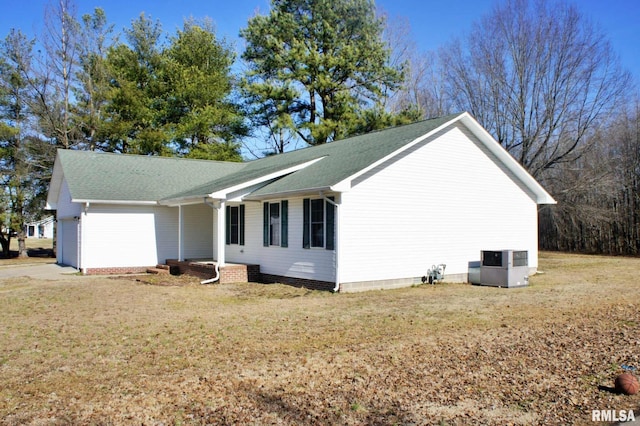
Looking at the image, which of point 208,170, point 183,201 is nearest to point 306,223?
point 183,201

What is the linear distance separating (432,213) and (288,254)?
425 cm

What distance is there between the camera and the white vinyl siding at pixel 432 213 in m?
13.4

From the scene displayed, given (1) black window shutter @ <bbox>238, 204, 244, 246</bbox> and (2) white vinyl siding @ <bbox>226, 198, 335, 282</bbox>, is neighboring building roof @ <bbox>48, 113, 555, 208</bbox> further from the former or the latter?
(1) black window shutter @ <bbox>238, 204, 244, 246</bbox>

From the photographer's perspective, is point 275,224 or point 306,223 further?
point 275,224

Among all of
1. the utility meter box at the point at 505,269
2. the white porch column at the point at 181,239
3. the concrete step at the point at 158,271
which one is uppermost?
the white porch column at the point at 181,239

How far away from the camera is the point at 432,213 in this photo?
49.1 feet

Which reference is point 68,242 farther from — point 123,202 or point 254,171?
point 254,171

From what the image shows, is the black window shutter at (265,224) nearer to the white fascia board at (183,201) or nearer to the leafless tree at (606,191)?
the white fascia board at (183,201)

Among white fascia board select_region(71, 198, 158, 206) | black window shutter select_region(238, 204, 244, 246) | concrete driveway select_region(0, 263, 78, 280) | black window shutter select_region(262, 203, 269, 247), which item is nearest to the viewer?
black window shutter select_region(262, 203, 269, 247)

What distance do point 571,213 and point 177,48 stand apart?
90.2 feet

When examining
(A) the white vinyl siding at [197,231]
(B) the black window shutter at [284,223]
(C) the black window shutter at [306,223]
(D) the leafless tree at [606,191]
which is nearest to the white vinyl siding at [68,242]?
Answer: (A) the white vinyl siding at [197,231]

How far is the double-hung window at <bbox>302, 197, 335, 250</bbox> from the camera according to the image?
13289 millimetres

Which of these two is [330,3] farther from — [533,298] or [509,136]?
[533,298]

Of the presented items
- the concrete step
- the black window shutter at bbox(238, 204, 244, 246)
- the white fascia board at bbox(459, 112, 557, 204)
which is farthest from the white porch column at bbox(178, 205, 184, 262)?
the white fascia board at bbox(459, 112, 557, 204)
